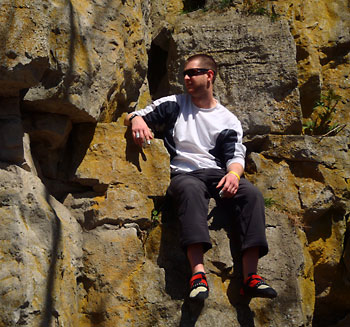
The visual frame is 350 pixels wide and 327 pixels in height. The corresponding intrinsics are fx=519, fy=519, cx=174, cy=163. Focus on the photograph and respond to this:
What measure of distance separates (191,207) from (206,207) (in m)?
0.13

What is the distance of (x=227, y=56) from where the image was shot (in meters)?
4.53

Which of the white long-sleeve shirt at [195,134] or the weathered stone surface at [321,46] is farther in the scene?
the weathered stone surface at [321,46]

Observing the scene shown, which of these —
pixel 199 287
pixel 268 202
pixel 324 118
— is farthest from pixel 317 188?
pixel 199 287

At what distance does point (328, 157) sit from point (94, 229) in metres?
2.09

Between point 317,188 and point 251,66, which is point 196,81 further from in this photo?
point 317,188

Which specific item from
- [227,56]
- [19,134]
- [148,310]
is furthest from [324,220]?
[19,134]

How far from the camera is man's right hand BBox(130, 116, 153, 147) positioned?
11.2ft

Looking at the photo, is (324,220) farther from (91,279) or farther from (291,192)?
(91,279)

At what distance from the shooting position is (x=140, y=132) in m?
3.40

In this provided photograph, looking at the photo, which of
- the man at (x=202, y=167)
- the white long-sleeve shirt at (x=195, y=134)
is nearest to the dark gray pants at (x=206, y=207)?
Answer: the man at (x=202, y=167)

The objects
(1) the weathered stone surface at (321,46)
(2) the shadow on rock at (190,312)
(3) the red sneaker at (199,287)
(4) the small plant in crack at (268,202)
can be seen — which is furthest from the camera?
(1) the weathered stone surface at (321,46)

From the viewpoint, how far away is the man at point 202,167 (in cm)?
310

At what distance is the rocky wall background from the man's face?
391 mm

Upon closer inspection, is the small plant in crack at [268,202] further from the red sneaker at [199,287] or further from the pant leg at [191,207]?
the red sneaker at [199,287]
